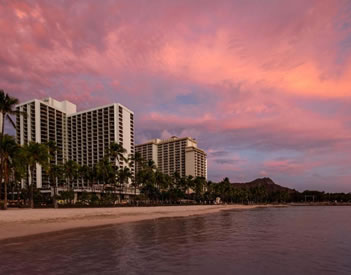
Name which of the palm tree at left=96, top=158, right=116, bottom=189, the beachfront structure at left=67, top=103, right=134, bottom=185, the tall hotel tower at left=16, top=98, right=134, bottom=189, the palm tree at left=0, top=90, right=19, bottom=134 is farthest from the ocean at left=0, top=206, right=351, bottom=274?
the beachfront structure at left=67, top=103, right=134, bottom=185

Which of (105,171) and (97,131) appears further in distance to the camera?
(97,131)

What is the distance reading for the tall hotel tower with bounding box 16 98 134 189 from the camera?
16975cm

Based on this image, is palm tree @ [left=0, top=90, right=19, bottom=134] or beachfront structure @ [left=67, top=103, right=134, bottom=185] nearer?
palm tree @ [left=0, top=90, right=19, bottom=134]

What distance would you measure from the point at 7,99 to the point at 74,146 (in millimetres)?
142925

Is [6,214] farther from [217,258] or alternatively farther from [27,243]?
[217,258]

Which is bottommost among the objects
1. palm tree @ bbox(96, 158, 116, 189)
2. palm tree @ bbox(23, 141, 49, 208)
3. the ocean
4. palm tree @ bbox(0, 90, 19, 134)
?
the ocean

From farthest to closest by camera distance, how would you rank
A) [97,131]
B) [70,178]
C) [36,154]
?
[97,131], [70,178], [36,154]

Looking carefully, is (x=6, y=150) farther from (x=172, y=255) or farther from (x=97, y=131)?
(x=97, y=131)

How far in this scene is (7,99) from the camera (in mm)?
53625

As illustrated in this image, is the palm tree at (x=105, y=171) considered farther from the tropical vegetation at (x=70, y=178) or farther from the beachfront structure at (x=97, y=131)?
the beachfront structure at (x=97, y=131)

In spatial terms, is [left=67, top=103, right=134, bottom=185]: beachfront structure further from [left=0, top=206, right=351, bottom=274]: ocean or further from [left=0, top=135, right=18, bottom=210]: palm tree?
[left=0, top=206, right=351, bottom=274]: ocean

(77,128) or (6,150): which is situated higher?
(77,128)

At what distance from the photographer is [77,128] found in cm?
18825

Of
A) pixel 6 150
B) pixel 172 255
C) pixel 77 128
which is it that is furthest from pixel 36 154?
pixel 77 128
